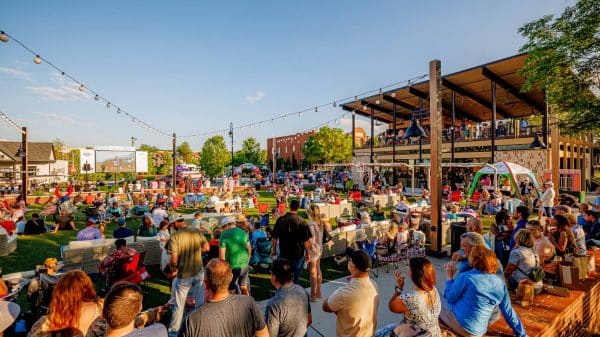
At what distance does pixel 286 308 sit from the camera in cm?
258

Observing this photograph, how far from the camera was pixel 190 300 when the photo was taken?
14.4ft

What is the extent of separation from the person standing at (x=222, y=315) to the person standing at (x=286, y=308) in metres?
0.18

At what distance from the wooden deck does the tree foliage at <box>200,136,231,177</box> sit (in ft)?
Answer: 127

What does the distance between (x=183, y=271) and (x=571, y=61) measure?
41.2 feet

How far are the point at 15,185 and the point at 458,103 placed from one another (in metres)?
38.3

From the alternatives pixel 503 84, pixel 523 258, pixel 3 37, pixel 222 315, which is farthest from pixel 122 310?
pixel 503 84

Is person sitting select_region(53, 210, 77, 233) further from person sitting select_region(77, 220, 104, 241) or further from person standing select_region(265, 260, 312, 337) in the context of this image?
person standing select_region(265, 260, 312, 337)

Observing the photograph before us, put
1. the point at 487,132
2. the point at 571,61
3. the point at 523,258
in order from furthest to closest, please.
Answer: the point at 487,132 < the point at 571,61 < the point at 523,258

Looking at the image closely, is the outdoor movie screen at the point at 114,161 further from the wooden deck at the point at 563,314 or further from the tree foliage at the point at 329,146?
the wooden deck at the point at 563,314

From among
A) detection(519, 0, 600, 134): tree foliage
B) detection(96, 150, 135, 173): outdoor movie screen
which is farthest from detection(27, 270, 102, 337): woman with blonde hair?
detection(96, 150, 135, 173): outdoor movie screen

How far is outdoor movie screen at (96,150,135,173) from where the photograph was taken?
26816 millimetres

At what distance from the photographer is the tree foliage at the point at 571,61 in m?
9.23

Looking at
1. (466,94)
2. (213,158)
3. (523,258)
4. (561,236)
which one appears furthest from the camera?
(213,158)

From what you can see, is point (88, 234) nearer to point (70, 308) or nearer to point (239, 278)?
point (239, 278)
